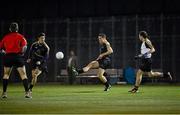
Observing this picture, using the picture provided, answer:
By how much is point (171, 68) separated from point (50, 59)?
8.45 meters

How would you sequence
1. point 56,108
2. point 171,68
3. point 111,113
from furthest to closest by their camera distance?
point 171,68, point 56,108, point 111,113

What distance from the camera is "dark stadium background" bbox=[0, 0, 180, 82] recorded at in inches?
1403

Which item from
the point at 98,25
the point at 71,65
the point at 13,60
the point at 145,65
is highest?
the point at 98,25

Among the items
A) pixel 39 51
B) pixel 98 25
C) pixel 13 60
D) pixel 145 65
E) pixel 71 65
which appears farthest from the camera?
pixel 98 25

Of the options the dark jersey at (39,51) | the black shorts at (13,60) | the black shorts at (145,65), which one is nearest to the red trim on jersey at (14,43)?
the black shorts at (13,60)

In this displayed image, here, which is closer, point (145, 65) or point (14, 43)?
point (14, 43)

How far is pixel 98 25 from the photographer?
37250 millimetres

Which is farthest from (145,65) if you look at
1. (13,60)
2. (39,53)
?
(13,60)

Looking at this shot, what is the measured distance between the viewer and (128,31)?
119 feet

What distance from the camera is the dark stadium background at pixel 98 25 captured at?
117ft

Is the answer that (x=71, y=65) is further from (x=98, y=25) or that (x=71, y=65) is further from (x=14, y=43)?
(x=14, y=43)

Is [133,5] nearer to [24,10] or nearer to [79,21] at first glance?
[79,21]

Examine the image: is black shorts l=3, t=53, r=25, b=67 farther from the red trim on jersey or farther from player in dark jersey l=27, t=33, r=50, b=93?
player in dark jersey l=27, t=33, r=50, b=93

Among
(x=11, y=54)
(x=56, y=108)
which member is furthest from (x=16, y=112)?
(x=11, y=54)
